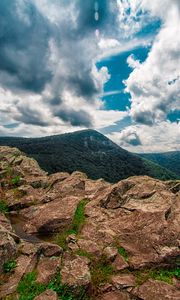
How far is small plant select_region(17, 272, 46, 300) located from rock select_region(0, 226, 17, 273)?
2.31 m

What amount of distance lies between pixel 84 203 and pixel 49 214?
12.8 feet

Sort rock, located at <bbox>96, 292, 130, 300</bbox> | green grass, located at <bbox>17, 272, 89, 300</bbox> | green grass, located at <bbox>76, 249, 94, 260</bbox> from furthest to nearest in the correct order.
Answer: green grass, located at <bbox>76, 249, 94, 260</bbox> < rock, located at <bbox>96, 292, 130, 300</bbox> < green grass, located at <bbox>17, 272, 89, 300</bbox>

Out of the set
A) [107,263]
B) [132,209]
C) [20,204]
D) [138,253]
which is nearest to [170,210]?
[132,209]

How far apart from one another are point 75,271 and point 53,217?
12.1 metres

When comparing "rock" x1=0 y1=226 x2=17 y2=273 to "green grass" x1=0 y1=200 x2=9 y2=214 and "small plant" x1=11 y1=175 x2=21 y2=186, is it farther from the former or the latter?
"small plant" x1=11 y1=175 x2=21 y2=186

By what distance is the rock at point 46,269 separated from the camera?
16422mm

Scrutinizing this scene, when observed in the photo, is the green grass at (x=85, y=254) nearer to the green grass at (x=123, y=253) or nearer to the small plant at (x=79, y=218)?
the green grass at (x=123, y=253)

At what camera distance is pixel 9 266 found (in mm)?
17984

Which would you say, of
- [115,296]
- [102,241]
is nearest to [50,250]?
[102,241]

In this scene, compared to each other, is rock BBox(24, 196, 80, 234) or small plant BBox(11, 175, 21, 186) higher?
small plant BBox(11, 175, 21, 186)

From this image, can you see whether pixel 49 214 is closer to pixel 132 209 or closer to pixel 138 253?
pixel 132 209

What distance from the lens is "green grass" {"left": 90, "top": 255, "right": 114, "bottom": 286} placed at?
17.1 m

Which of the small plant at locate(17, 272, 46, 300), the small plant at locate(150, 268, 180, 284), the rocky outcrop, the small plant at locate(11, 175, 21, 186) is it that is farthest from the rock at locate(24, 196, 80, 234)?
A: the small plant at locate(11, 175, 21, 186)

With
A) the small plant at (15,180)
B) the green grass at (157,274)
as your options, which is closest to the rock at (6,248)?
the green grass at (157,274)
